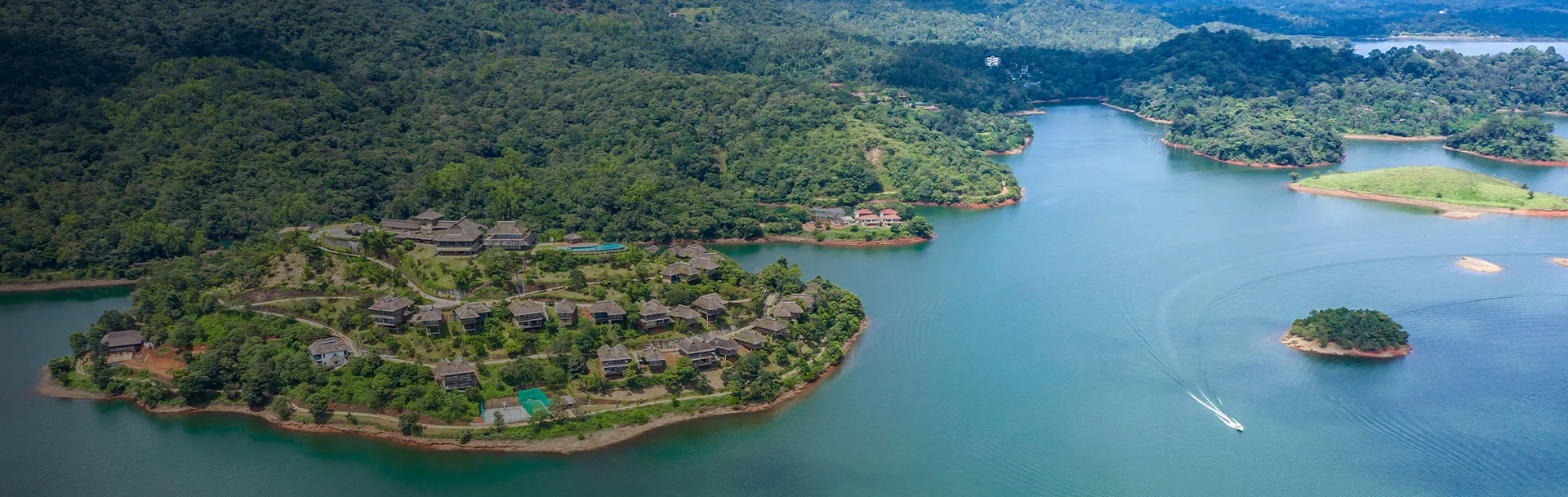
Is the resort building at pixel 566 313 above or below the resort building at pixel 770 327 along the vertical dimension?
above

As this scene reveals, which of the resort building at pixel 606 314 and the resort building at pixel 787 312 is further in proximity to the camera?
the resort building at pixel 787 312

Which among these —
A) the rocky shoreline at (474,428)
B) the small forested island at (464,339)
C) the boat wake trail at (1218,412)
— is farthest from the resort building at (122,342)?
the boat wake trail at (1218,412)

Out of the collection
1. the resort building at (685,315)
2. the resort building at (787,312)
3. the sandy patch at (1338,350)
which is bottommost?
the sandy patch at (1338,350)

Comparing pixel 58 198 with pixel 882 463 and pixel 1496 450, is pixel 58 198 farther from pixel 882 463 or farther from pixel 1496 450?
pixel 1496 450

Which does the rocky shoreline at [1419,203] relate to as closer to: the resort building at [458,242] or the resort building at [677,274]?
the resort building at [677,274]

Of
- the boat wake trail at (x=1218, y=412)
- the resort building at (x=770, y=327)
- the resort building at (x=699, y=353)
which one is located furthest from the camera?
the resort building at (x=770, y=327)

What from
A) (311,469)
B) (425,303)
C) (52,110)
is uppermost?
(52,110)

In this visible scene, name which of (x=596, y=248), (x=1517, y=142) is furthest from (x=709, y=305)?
(x=1517, y=142)

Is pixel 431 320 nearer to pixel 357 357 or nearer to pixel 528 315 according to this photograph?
pixel 357 357

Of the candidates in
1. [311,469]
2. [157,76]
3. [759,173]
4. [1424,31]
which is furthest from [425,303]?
[1424,31]
